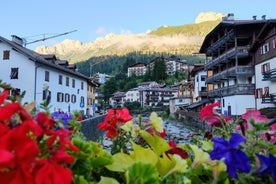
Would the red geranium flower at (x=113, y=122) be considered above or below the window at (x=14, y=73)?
below

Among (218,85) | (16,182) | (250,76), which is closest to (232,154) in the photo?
(16,182)

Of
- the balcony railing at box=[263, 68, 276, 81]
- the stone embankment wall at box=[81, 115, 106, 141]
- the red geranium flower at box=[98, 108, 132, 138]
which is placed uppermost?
the balcony railing at box=[263, 68, 276, 81]

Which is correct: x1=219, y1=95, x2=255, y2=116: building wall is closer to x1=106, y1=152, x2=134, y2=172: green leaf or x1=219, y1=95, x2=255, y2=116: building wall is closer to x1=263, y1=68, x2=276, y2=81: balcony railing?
x1=263, y1=68, x2=276, y2=81: balcony railing

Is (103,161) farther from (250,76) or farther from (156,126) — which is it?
(250,76)

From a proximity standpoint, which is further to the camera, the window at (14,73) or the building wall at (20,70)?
the window at (14,73)

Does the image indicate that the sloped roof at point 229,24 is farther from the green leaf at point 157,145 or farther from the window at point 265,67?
the green leaf at point 157,145

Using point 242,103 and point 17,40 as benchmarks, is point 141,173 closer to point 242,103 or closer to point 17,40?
point 242,103

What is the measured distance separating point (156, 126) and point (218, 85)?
3249cm

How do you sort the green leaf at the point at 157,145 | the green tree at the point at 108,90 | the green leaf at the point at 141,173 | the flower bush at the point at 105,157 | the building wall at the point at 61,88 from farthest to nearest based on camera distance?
the green tree at the point at 108,90, the building wall at the point at 61,88, the green leaf at the point at 157,145, the green leaf at the point at 141,173, the flower bush at the point at 105,157

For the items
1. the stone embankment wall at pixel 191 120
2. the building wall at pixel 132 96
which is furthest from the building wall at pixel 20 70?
the building wall at pixel 132 96

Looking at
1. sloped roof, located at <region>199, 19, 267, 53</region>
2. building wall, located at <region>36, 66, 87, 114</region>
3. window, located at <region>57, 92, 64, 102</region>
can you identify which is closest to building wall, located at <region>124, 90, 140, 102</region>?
building wall, located at <region>36, 66, 87, 114</region>

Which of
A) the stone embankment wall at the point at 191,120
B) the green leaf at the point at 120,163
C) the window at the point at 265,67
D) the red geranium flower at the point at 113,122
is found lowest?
the stone embankment wall at the point at 191,120

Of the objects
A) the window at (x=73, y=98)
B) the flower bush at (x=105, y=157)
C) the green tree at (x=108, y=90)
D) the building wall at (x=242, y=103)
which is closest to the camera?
the flower bush at (x=105, y=157)

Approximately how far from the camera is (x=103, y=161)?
654 millimetres
